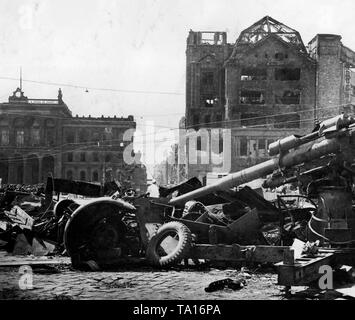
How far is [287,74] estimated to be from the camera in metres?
50.9

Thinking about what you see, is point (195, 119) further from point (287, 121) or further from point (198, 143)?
point (287, 121)

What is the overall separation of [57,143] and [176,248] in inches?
2610

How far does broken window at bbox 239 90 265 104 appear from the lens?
51250 millimetres

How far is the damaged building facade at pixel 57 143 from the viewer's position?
68625mm

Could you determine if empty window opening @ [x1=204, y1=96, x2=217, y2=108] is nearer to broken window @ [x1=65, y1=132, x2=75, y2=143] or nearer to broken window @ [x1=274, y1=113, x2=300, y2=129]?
broken window @ [x1=274, y1=113, x2=300, y2=129]

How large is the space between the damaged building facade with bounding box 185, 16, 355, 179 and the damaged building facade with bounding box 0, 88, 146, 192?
21154 millimetres

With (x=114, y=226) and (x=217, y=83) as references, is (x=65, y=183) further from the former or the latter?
(x=217, y=83)

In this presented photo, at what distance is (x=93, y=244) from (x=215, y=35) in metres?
48.1

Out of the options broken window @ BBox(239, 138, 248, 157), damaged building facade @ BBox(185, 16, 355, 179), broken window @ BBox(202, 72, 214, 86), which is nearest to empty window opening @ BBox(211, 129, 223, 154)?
damaged building facade @ BBox(185, 16, 355, 179)

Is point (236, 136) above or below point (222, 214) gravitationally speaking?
above

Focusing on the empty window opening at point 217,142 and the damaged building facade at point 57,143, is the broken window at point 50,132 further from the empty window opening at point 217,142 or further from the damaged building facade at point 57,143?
the empty window opening at point 217,142

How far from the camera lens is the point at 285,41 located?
49.1m

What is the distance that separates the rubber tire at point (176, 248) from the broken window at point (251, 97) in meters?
42.5
